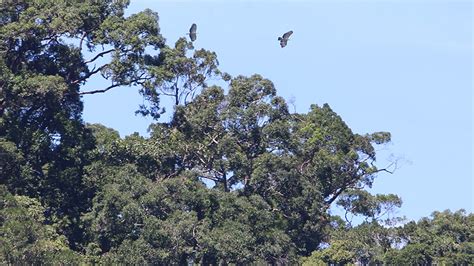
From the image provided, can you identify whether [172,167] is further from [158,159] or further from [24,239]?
[24,239]

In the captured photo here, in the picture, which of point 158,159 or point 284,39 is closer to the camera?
point 284,39

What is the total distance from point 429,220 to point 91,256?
9.59 m

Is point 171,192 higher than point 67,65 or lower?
lower

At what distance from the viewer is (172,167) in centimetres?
Answer: 3631

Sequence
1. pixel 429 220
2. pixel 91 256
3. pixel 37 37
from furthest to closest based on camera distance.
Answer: pixel 429 220
pixel 37 37
pixel 91 256

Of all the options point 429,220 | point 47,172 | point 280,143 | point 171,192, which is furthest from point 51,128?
point 429,220

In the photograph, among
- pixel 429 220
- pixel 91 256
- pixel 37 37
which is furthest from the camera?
pixel 429 220

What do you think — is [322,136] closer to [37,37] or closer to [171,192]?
[171,192]

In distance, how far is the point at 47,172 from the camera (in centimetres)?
3472

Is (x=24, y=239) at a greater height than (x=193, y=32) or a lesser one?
lesser

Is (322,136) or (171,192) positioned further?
(322,136)

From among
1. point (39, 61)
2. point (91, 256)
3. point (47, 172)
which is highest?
point (39, 61)

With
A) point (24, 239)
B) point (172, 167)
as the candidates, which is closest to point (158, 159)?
point (172, 167)

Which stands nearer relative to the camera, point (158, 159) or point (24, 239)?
point (24, 239)
